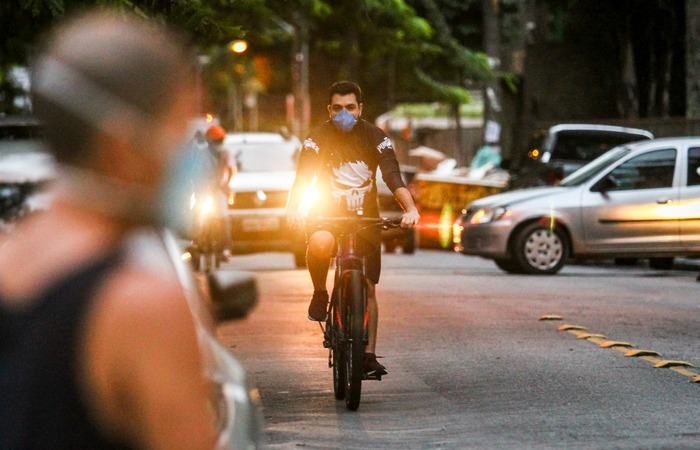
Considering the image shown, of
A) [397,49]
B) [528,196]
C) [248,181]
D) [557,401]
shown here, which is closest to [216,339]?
[557,401]

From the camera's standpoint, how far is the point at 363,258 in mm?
7867

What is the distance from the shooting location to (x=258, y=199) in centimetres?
2153

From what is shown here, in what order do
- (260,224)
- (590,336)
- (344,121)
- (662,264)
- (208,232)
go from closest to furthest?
(344,121), (590,336), (208,232), (662,264), (260,224)

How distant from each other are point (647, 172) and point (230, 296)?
16188mm

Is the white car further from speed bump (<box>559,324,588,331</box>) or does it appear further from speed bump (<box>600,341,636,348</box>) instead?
speed bump (<box>600,341,636,348</box>)

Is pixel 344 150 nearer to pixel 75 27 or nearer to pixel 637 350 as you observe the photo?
pixel 637 350

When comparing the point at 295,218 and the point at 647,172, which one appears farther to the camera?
the point at 647,172

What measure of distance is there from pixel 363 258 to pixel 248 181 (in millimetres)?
14109

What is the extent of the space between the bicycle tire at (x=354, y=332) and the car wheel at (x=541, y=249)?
35.7 ft

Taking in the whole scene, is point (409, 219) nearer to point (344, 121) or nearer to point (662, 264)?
point (344, 121)

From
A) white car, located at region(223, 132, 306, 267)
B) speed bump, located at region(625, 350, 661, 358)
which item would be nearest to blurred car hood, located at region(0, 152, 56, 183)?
white car, located at region(223, 132, 306, 267)

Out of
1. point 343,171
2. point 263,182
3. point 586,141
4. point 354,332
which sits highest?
point 586,141

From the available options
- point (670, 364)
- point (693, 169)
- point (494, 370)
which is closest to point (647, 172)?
point (693, 169)

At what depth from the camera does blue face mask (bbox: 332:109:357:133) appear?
8016 millimetres
